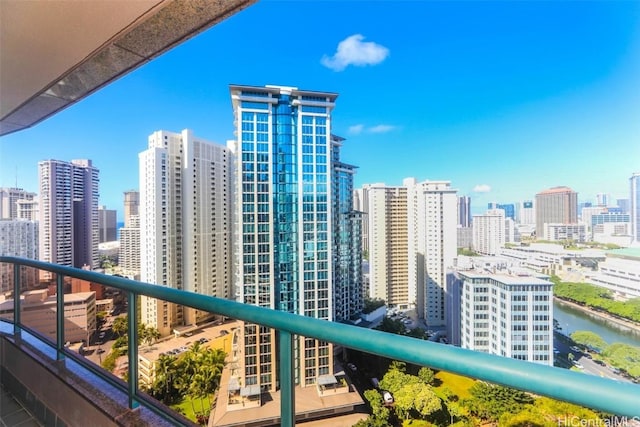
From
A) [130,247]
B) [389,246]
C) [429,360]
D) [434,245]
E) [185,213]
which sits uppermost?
[185,213]

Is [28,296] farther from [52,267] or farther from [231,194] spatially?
[231,194]

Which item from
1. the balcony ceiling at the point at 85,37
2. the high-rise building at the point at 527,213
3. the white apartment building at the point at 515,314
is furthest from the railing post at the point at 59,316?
the high-rise building at the point at 527,213

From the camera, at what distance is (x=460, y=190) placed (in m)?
22.7

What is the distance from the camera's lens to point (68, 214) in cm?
1130

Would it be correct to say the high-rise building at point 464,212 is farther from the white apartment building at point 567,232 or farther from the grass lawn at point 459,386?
the grass lawn at point 459,386

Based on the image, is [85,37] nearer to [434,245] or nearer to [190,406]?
[190,406]

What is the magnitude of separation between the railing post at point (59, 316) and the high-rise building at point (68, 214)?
12.0 metres

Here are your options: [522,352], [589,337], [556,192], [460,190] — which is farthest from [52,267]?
[460,190]

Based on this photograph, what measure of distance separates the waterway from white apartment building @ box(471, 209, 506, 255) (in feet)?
31.4

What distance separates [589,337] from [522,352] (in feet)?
9.46

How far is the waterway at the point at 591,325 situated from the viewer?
27.2 feet

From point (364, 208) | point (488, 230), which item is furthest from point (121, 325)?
point (364, 208)

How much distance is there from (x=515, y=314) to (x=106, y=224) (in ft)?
66.5

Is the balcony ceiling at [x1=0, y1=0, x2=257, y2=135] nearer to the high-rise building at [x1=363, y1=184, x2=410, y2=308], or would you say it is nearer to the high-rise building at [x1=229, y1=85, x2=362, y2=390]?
the high-rise building at [x1=229, y1=85, x2=362, y2=390]
